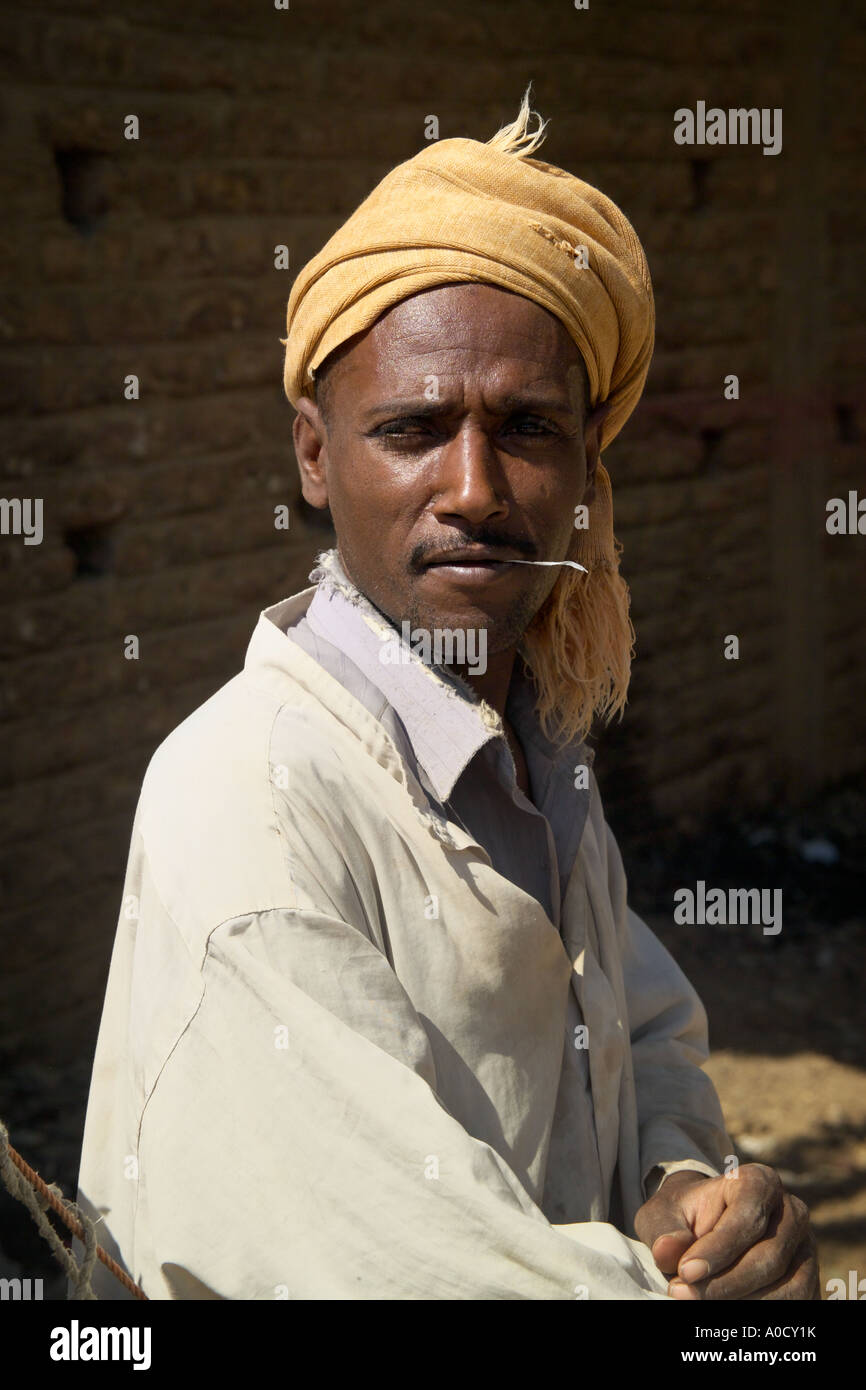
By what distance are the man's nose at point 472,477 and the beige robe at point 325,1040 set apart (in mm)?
239

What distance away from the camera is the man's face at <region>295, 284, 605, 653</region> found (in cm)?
162

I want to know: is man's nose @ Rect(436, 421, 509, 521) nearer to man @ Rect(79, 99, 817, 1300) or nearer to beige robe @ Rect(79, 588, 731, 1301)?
man @ Rect(79, 99, 817, 1300)

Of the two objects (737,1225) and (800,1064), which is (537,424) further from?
(800,1064)

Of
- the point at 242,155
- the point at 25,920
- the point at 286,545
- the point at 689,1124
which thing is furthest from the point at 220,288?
the point at 689,1124

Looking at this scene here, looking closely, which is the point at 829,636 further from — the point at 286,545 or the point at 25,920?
the point at 25,920

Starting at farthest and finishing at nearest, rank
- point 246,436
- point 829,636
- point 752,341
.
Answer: point 829,636 → point 752,341 → point 246,436

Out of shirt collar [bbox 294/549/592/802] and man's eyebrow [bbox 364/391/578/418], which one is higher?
man's eyebrow [bbox 364/391/578/418]

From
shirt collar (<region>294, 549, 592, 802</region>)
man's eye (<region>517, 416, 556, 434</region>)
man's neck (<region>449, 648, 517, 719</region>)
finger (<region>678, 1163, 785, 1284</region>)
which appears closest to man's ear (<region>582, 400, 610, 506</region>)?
man's eye (<region>517, 416, 556, 434</region>)

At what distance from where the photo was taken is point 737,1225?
1611mm

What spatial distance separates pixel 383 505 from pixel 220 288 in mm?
2458

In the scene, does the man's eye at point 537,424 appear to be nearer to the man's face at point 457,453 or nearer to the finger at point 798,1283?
the man's face at point 457,453

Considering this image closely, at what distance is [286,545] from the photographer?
4.20 metres

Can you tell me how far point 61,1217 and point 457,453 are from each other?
0.88 meters

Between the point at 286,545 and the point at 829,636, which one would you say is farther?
the point at 829,636
